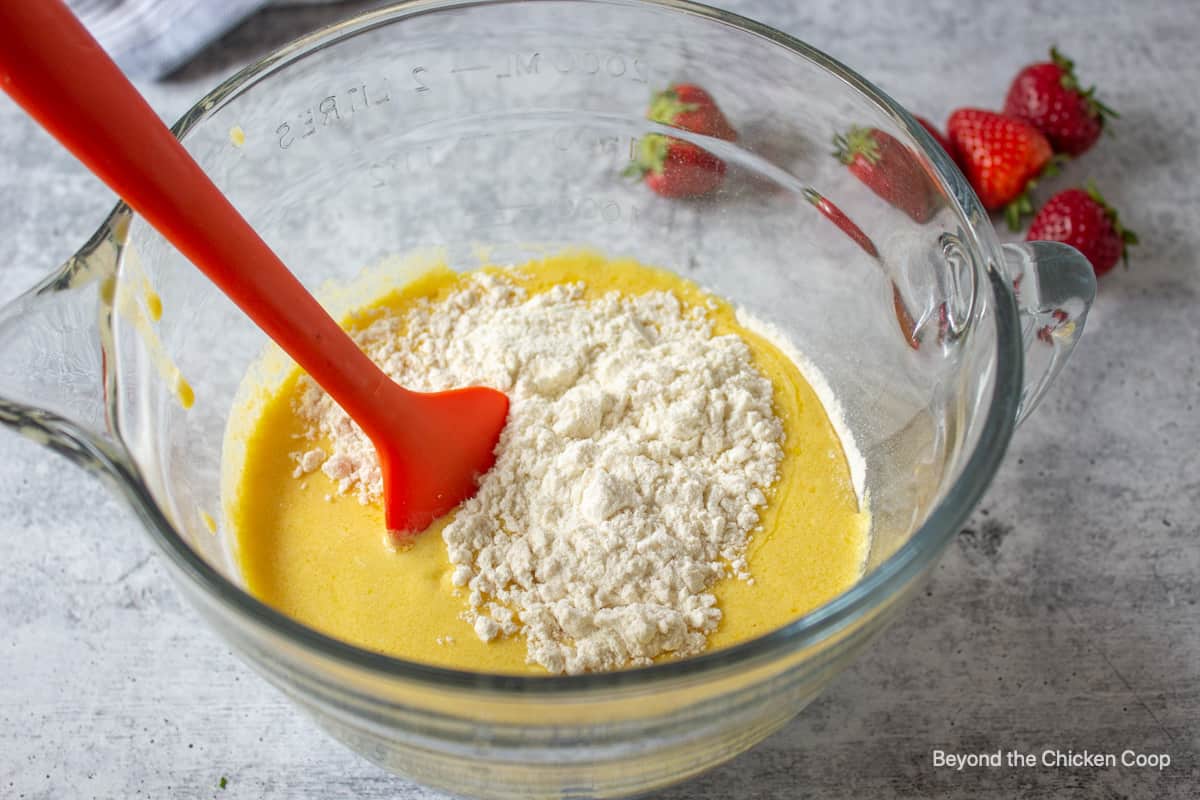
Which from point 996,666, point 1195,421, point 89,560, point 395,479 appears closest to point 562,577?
point 395,479

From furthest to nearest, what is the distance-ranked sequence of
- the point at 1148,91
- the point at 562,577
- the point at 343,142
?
the point at 1148,91, the point at 343,142, the point at 562,577

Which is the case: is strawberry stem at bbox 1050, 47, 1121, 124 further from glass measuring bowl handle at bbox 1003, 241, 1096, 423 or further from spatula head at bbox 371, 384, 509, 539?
spatula head at bbox 371, 384, 509, 539

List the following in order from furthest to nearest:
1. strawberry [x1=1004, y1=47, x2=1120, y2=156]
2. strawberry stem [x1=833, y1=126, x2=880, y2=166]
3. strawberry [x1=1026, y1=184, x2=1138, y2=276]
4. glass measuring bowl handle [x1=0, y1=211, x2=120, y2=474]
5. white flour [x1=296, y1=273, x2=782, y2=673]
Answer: strawberry [x1=1004, y1=47, x2=1120, y2=156] → strawberry [x1=1026, y1=184, x2=1138, y2=276] → strawberry stem [x1=833, y1=126, x2=880, y2=166] → white flour [x1=296, y1=273, x2=782, y2=673] → glass measuring bowl handle [x1=0, y1=211, x2=120, y2=474]

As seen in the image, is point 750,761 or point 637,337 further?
point 637,337

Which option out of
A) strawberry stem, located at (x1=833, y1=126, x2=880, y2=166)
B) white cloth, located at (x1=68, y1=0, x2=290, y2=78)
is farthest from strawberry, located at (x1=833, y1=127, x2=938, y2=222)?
white cloth, located at (x1=68, y1=0, x2=290, y2=78)

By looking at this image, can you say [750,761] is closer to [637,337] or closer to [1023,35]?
[637,337]

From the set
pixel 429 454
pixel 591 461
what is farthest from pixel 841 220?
pixel 429 454

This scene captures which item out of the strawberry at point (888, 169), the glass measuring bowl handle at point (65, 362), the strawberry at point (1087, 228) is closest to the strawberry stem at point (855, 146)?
the strawberry at point (888, 169)

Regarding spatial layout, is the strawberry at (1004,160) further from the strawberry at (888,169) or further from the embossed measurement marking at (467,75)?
the embossed measurement marking at (467,75)
